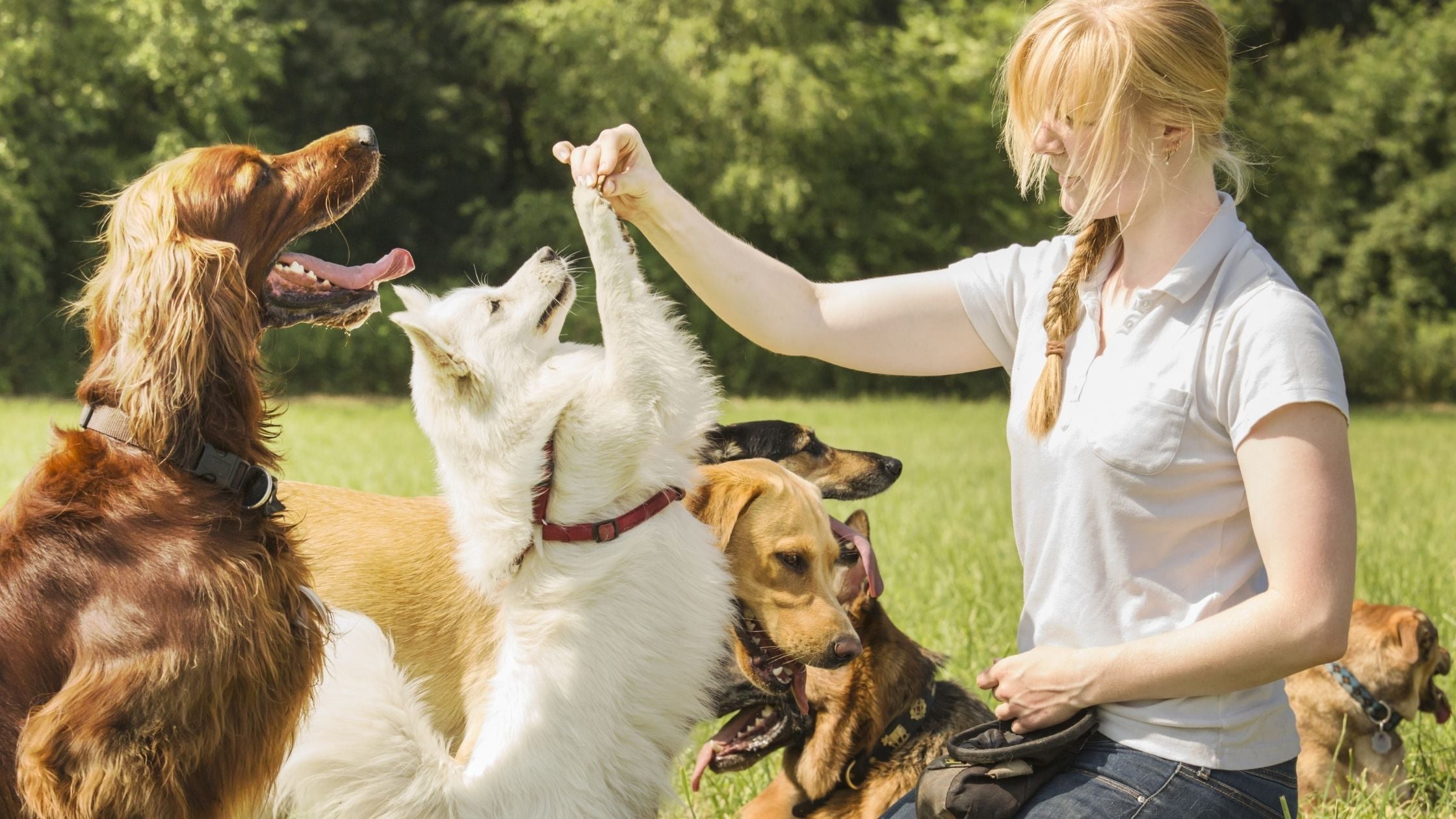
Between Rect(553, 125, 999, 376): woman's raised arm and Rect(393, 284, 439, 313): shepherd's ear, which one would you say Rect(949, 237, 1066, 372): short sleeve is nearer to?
Rect(553, 125, 999, 376): woman's raised arm

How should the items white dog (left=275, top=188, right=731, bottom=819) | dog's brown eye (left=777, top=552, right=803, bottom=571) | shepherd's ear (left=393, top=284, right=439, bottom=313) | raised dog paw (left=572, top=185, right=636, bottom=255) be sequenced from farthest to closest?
dog's brown eye (left=777, top=552, right=803, bottom=571)
shepherd's ear (left=393, top=284, right=439, bottom=313)
raised dog paw (left=572, top=185, right=636, bottom=255)
white dog (left=275, top=188, right=731, bottom=819)

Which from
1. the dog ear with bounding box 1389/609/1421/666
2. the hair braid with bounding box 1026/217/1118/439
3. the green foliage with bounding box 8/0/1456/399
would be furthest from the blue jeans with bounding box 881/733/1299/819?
the green foliage with bounding box 8/0/1456/399

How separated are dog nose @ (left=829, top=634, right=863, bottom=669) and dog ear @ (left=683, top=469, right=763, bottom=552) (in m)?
0.40

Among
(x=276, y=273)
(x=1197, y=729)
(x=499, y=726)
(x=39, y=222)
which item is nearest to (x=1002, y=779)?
(x=1197, y=729)

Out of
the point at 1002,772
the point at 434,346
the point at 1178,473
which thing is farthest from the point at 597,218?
the point at 1002,772

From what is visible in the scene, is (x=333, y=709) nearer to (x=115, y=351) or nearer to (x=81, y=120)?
(x=115, y=351)

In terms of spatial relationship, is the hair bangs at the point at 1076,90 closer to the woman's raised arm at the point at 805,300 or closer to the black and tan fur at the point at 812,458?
the woman's raised arm at the point at 805,300

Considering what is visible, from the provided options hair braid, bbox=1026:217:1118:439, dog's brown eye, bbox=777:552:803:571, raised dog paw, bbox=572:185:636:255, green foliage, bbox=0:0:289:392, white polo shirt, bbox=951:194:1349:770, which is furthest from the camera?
green foliage, bbox=0:0:289:392

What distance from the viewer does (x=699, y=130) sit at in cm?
2711

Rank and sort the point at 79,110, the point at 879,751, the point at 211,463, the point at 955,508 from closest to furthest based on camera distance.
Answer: the point at 211,463 → the point at 879,751 → the point at 955,508 → the point at 79,110

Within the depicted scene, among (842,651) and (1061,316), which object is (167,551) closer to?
(842,651)

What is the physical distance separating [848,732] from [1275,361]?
1718 millimetres

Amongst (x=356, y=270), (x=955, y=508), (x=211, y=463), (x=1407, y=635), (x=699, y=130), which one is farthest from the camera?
(x=699, y=130)

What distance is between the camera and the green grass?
448 centimetres
